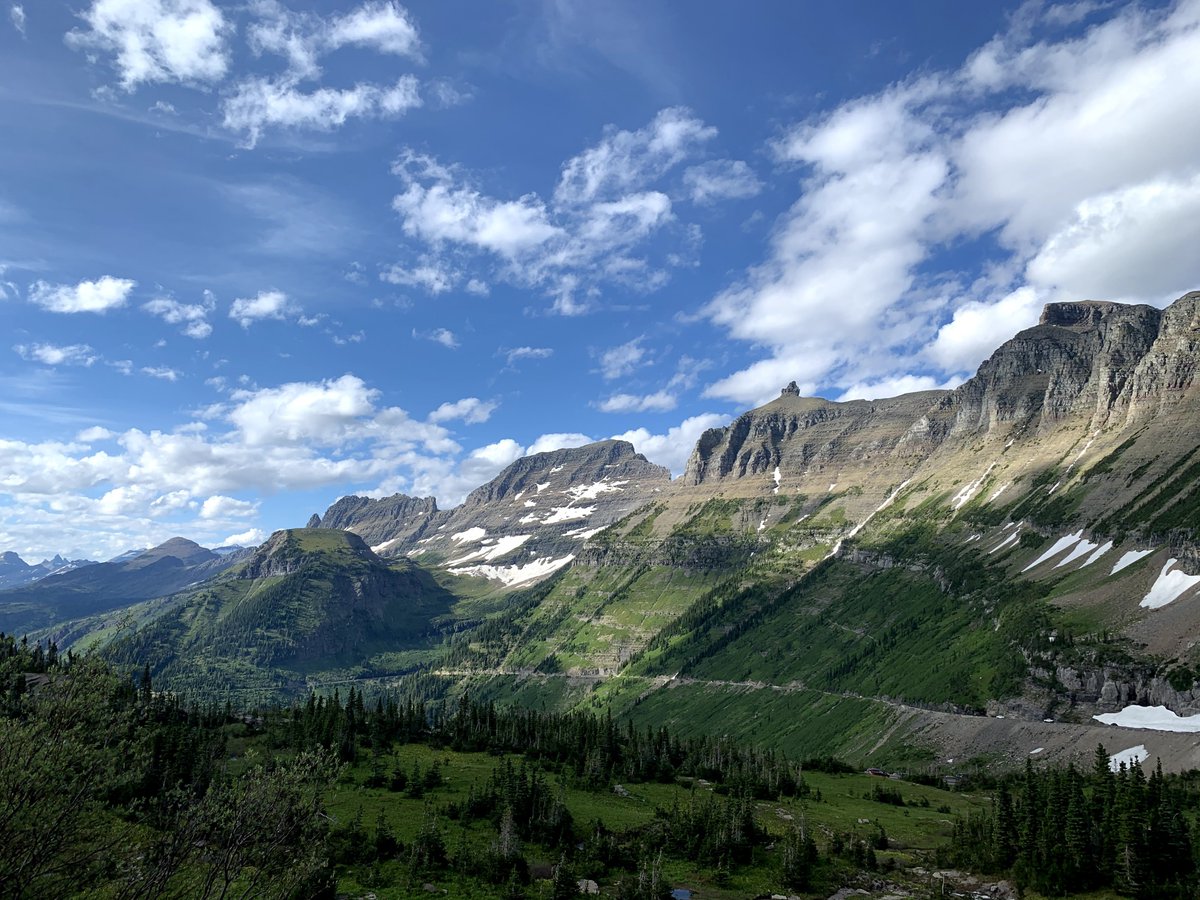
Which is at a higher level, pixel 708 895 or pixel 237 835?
pixel 237 835

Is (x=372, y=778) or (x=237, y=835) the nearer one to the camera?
(x=237, y=835)

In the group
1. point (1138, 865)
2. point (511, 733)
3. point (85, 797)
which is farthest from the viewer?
point (511, 733)

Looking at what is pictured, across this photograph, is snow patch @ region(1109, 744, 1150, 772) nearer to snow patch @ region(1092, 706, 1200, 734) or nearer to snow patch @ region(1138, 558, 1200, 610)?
snow patch @ region(1092, 706, 1200, 734)

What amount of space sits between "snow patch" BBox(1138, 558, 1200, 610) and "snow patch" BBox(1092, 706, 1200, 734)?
134ft

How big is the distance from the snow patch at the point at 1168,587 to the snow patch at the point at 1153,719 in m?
40.8

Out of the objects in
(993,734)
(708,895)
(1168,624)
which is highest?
(1168,624)

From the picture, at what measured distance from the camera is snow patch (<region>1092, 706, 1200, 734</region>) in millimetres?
138375

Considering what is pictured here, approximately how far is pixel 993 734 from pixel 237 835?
645 ft

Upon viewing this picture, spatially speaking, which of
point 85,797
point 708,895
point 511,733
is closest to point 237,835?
point 85,797

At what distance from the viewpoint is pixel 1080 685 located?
17225cm

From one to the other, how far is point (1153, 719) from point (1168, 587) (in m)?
54.8

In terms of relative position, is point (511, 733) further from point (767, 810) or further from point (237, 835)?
point (237, 835)

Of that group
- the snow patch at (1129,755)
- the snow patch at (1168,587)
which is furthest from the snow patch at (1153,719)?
the snow patch at (1168,587)

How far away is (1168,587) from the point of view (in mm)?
185750
